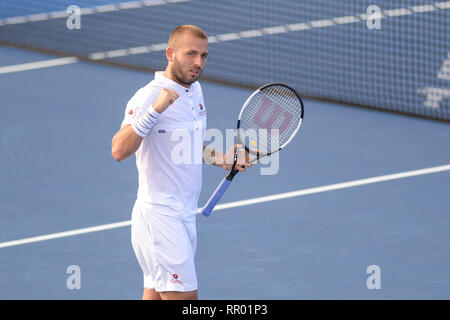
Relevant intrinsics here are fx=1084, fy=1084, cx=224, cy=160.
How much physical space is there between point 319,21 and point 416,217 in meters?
5.55

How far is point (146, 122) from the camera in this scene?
244 inches

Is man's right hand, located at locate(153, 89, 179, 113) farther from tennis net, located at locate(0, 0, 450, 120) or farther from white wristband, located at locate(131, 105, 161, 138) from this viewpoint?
tennis net, located at locate(0, 0, 450, 120)

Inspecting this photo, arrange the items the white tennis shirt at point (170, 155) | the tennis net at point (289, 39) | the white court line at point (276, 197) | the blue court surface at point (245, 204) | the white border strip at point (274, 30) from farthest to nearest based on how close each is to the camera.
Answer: the white border strip at point (274, 30) → the tennis net at point (289, 39) → the white court line at point (276, 197) → the blue court surface at point (245, 204) → the white tennis shirt at point (170, 155)

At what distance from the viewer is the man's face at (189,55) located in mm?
6422

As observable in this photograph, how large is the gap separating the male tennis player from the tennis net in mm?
6735

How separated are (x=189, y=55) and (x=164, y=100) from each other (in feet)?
1.36

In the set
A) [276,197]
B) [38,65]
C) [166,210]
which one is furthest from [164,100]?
[38,65]

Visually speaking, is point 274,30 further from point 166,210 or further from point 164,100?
point 164,100

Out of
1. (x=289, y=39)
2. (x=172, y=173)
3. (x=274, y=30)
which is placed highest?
(x=274, y=30)

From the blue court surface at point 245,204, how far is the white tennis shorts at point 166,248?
1671mm

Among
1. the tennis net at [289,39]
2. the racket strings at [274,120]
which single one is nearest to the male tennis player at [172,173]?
the racket strings at [274,120]

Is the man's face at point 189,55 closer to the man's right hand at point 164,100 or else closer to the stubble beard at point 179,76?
the stubble beard at point 179,76
